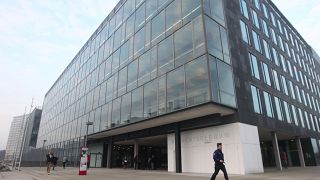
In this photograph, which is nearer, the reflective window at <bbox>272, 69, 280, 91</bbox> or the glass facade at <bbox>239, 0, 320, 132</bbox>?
the glass facade at <bbox>239, 0, 320, 132</bbox>

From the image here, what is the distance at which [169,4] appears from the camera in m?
22.0

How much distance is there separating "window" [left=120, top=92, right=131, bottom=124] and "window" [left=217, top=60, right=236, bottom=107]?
10.6 meters

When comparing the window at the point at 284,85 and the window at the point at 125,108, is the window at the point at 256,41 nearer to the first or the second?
the window at the point at 284,85

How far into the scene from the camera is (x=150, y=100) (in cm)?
2131

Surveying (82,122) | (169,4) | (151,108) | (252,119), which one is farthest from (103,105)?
(252,119)

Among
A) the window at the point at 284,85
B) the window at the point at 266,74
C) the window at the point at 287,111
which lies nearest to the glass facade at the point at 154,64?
the window at the point at 266,74

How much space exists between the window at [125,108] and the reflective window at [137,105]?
81 centimetres

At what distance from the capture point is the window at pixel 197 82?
53.3 ft

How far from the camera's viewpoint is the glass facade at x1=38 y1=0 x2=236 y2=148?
17281 millimetres

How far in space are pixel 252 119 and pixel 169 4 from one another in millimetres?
12277

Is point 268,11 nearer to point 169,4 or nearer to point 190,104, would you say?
point 169,4

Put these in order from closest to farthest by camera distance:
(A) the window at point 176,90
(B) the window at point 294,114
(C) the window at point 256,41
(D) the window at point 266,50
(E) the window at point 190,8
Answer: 1. (A) the window at point 176,90
2. (E) the window at point 190,8
3. (C) the window at point 256,41
4. (D) the window at point 266,50
5. (B) the window at point 294,114

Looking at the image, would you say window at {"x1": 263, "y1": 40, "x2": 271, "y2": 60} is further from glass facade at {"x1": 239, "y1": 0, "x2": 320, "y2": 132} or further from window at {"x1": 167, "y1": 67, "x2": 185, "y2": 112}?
window at {"x1": 167, "y1": 67, "x2": 185, "y2": 112}

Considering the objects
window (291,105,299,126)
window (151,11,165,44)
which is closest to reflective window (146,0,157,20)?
window (151,11,165,44)
